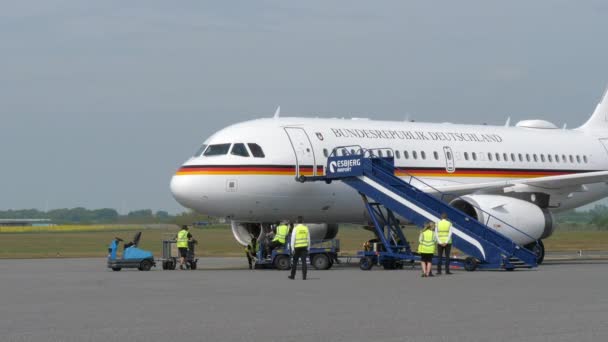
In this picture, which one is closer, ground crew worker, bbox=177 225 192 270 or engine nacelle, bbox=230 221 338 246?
ground crew worker, bbox=177 225 192 270

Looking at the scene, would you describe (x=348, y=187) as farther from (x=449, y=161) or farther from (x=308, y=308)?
(x=308, y=308)

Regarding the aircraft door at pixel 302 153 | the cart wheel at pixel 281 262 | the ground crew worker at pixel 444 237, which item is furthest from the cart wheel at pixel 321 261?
the ground crew worker at pixel 444 237

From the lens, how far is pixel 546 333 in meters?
13.1

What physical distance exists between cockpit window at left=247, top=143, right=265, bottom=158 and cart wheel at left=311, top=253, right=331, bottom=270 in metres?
3.48

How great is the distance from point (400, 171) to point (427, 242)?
6941 millimetres

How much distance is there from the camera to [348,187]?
3212cm

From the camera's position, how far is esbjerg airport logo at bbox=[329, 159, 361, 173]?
29958 millimetres

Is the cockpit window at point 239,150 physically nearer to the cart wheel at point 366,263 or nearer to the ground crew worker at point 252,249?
the ground crew worker at point 252,249

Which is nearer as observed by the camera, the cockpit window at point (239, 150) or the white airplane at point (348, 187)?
the white airplane at point (348, 187)

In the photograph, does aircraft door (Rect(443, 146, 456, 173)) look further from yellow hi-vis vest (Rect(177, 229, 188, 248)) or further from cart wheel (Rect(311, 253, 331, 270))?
yellow hi-vis vest (Rect(177, 229, 188, 248))

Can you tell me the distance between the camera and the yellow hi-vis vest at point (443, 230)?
27281 mm

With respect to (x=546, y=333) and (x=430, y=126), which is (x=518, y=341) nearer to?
(x=546, y=333)

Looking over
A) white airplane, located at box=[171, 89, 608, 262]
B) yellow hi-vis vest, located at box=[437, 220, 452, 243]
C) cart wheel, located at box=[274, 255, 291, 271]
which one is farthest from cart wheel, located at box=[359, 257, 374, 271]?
yellow hi-vis vest, located at box=[437, 220, 452, 243]

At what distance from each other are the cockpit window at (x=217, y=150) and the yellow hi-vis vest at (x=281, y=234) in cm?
284
